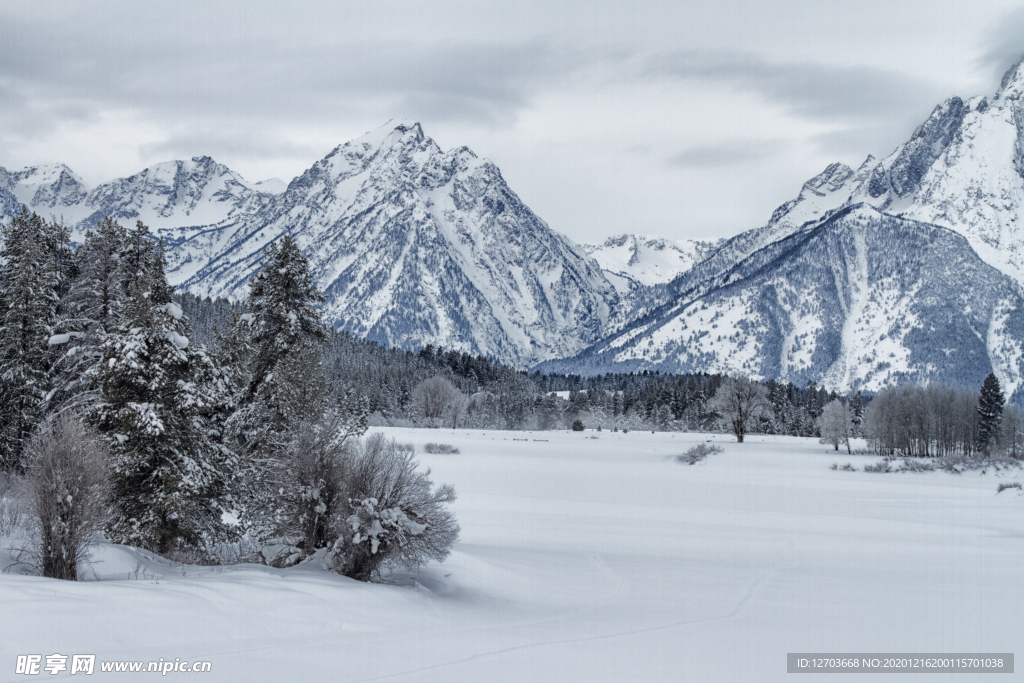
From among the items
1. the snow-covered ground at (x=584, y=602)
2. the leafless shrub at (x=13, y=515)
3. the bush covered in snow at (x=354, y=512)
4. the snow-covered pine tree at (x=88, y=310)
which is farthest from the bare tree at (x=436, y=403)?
the leafless shrub at (x=13, y=515)

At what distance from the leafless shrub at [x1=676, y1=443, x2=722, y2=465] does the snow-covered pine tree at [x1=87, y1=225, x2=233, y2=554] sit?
55522mm

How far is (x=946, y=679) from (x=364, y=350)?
187 meters

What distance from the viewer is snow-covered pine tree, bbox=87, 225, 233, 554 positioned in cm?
1831

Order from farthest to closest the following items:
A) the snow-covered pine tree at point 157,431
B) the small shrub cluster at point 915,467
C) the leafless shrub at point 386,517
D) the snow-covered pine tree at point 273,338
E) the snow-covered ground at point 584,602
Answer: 1. the small shrub cluster at point 915,467
2. the snow-covered pine tree at point 273,338
3. the snow-covered pine tree at point 157,431
4. the leafless shrub at point 386,517
5. the snow-covered ground at point 584,602

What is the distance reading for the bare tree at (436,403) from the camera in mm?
117250

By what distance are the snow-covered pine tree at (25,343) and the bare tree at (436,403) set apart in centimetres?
8974

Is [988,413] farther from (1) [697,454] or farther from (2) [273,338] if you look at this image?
(2) [273,338]

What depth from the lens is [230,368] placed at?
84.3 ft

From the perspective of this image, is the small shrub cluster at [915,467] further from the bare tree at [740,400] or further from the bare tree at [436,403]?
the bare tree at [436,403]

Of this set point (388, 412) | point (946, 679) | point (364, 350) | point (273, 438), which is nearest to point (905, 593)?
point (946, 679)

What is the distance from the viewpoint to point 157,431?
18328 mm

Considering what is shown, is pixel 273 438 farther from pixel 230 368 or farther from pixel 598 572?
pixel 598 572

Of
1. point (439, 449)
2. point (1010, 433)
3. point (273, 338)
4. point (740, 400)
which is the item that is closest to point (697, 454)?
point (439, 449)

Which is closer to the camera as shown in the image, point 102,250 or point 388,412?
point 102,250
